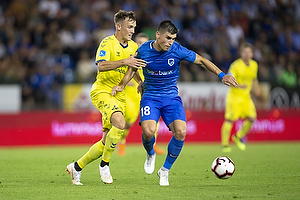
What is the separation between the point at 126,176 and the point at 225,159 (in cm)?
171

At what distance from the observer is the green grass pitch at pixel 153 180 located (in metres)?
6.34

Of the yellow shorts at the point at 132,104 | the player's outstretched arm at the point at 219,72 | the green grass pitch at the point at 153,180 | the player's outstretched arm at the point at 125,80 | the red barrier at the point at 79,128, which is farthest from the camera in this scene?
the red barrier at the point at 79,128

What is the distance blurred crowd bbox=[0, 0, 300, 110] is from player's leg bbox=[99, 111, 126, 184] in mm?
8641

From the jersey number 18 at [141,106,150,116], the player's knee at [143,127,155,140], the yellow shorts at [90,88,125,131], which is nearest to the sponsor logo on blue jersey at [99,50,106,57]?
the yellow shorts at [90,88,125,131]

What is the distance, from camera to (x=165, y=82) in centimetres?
761

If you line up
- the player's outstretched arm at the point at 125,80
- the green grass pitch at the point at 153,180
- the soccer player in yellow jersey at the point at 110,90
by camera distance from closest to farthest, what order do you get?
the green grass pitch at the point at 153,180
the soccer player in yellow jersey at the point at 110,90
the player's outstretched arm at the point at 125,80

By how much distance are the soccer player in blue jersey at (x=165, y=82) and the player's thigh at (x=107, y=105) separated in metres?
0.16

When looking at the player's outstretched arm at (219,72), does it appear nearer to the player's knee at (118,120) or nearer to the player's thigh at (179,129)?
the player's thigh at (179,129)

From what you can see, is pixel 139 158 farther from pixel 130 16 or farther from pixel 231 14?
pixel 231 14

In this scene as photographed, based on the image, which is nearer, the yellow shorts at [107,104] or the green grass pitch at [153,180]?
the green grass pitch at [153,180]

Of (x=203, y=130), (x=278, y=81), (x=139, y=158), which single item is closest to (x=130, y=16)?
(x=139, y=158)

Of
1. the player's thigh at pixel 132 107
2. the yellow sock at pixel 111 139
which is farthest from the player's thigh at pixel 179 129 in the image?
the player's thigh at pixel 132 107

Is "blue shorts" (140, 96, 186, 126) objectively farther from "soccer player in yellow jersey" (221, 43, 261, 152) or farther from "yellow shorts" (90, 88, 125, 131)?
"soccer player in yellow jersey" (221, 43, 261, 152)

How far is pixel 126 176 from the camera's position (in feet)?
27.3
